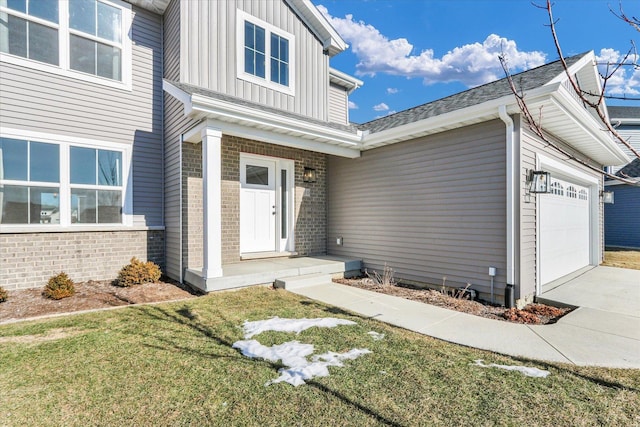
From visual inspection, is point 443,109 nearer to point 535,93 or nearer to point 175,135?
point 535,93

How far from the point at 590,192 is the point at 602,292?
4787mm

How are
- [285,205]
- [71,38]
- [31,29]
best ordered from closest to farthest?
[31,29] < [71,38] < [285,205]

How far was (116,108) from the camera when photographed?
6.83 meters

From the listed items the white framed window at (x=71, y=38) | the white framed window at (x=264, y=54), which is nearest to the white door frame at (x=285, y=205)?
the white framed window at (x=264, y=54)

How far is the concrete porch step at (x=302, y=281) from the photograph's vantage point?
6.21m

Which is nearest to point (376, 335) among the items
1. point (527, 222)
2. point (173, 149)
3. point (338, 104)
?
point (527, 222)

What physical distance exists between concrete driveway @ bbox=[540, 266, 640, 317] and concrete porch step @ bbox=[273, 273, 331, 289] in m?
3.90

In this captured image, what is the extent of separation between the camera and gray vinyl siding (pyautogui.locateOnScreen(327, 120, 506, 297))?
5.53 meters

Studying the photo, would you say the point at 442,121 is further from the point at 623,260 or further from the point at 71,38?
the point at 623,260

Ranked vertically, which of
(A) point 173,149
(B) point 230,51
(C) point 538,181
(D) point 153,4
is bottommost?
(C) point 538,181

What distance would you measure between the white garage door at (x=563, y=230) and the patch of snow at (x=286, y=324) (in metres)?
4.17

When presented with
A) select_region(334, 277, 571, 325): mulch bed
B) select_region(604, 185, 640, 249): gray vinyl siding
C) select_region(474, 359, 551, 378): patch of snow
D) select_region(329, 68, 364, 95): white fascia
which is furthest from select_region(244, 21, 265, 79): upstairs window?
select_region(604, 185, 640, 249): gray vinyl siding

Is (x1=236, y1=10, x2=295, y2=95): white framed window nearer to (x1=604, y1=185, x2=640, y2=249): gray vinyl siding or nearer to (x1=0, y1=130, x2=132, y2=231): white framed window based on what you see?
(x1=0, y1=130, x2=132, y2=231): white framed window

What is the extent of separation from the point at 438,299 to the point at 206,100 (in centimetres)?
507
